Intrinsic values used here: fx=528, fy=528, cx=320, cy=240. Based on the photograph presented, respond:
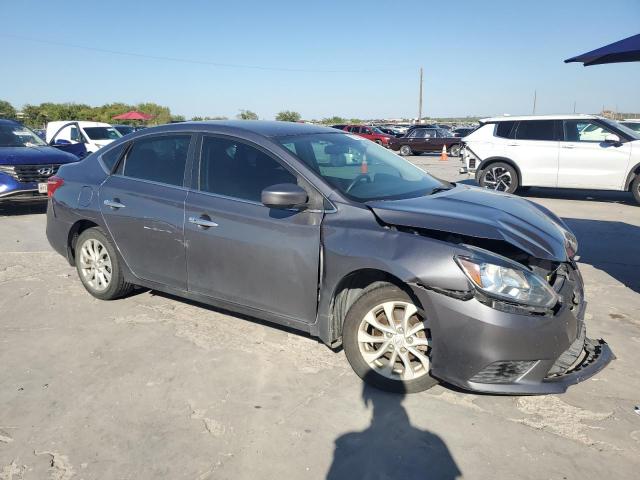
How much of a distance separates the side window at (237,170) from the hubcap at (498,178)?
898cm

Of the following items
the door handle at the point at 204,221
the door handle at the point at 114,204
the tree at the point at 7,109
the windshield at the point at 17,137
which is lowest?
the door handle at the point at 204,221

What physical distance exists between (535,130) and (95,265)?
9728 millimetres

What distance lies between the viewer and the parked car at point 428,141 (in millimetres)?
26609

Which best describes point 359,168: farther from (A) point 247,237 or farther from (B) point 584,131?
(B) point 584,131

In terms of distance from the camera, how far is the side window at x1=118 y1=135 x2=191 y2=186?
430 cm

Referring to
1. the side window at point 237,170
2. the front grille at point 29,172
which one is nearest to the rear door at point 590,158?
the side window at point 237,170

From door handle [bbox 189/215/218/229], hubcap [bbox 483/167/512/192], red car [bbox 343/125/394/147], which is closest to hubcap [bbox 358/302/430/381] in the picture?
door handle [bbox 189/215/218/229]

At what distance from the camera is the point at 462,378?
301cm

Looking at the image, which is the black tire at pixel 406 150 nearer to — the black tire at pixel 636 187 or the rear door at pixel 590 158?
the rear door at pixel 590 158

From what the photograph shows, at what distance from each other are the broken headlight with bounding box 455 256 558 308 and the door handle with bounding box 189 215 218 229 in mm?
1854

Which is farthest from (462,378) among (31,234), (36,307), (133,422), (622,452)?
(31,234)

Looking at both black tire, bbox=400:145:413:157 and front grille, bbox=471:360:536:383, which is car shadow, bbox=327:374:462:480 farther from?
black tire, bbox=400:145:413:157

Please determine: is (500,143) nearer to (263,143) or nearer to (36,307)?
(263,143)

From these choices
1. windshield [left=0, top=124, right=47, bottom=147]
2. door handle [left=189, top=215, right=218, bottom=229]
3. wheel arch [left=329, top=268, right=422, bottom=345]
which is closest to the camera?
wheel arch [left=329, top=268, right=422, bottom=345]
